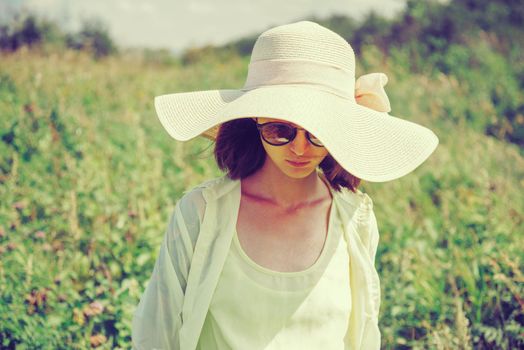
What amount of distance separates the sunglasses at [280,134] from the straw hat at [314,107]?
0.07 m

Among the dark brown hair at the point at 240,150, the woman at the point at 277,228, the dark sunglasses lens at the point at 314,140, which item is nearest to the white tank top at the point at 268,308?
the woman at the point at 277,228

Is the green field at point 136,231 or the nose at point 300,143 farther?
the green field at point 136,231

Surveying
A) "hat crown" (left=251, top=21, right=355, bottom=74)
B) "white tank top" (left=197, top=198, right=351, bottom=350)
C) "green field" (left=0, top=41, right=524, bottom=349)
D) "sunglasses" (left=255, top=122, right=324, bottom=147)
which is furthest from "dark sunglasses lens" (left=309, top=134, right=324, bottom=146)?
"green field" (left=0, top=41, right=524, bottom=349)

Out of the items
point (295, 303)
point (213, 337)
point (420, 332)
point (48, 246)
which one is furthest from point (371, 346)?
point (48, 246)

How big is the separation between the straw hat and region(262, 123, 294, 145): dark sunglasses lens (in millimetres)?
76

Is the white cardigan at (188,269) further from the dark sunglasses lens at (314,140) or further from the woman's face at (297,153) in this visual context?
the dark sunglasses lens at (314,140)

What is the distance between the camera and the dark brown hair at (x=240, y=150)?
5.15 feet

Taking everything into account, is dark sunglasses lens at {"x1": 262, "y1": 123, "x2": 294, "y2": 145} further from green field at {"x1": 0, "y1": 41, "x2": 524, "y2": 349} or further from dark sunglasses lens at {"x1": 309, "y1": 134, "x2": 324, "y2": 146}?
green field at {"x1": 0, "y1": 41, "x2": 524, "y2": 349}

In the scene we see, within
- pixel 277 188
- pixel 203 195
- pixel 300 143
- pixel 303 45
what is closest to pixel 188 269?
pixel 203 195

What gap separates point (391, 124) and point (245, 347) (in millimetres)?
742

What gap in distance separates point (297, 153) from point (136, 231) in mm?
1663

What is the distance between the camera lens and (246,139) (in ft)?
5.23

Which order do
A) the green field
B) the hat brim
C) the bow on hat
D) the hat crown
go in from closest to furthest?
the hat brim → the hat crown → the bow on hat → the green field

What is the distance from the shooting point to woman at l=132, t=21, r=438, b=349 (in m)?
1.33
